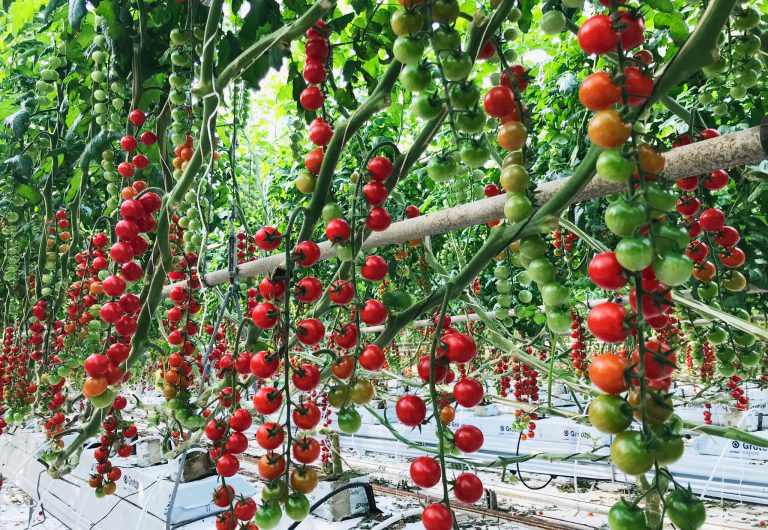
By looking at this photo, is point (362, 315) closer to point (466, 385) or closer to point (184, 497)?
point (466, 385)

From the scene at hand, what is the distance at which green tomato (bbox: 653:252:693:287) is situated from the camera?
0.34 meters

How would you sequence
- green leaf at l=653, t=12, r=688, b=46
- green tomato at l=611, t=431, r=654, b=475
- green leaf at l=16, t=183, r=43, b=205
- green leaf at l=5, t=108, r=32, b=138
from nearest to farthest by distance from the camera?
1. green tomato at l=611, t=431, r=654, b=475
2. green leaf at l=653, t=12, r=688, b=46
3. green leaf at l=5, t=108, r=32, b=138
4. green leaf at l=16, t=183, r=43, b=205

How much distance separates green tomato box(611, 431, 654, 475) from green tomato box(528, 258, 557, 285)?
0.69 feet

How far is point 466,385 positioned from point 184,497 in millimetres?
2676

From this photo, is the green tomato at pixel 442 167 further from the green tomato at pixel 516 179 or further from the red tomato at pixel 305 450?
the red tomato at pixel 305 450

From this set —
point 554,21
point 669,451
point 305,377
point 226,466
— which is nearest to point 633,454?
point 669,451

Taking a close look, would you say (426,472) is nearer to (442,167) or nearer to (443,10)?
(442,167)

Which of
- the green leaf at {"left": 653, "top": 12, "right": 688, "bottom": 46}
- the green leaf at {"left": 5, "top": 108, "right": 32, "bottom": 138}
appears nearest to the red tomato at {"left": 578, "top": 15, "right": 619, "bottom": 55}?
the green leaf at {"left": 653, "top": 12, "right": 688, "bottom": 46}

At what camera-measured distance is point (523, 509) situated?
5031 mm

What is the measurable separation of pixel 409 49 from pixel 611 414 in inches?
13.8

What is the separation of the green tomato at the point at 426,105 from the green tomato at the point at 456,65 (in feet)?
0.11

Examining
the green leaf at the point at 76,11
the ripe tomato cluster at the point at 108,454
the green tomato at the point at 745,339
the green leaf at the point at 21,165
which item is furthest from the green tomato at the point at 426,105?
the green leaf at the point at 21,165

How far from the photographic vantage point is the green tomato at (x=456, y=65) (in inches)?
19.1

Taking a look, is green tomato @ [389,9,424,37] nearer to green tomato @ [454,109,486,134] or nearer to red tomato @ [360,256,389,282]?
green tomato @ [454,109,486,134]
